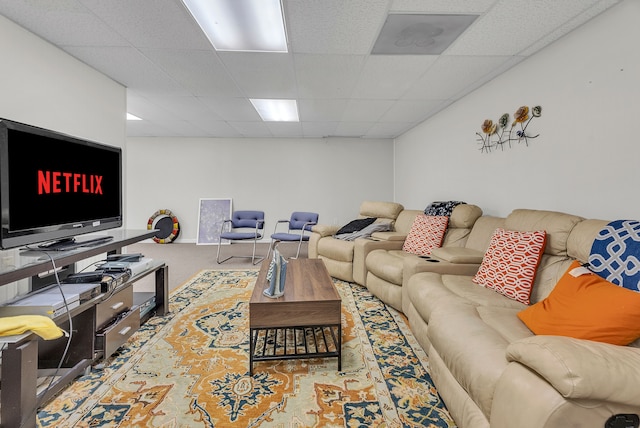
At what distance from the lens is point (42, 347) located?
1.70m

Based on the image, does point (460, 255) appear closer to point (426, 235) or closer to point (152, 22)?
point (426, 235)

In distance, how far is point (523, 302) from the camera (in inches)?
73.1

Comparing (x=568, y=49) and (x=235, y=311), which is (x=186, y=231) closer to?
(x=235, y=311)

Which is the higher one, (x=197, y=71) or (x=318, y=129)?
(x=318, y=129)

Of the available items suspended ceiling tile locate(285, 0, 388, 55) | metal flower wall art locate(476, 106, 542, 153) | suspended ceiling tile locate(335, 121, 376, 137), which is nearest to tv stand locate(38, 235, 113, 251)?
suspended ceiling tile locate(285, 0, 388, 55)

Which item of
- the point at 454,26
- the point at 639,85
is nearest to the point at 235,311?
the point at 454,26

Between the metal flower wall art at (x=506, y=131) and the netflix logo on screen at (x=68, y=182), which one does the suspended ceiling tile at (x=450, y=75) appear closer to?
the metal flower wall art at (x=506, y=131)

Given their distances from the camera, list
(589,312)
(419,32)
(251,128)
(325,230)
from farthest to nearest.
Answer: (251,128) → (325,230) → (419,32) → (589,312)

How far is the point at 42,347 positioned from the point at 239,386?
1.13 m

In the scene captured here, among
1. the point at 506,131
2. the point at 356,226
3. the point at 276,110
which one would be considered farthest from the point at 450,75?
the point at 276,110

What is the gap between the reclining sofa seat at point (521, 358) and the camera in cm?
86

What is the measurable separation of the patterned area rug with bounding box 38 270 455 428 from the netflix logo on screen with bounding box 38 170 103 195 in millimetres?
1134

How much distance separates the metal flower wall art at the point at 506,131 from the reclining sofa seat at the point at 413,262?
688mm

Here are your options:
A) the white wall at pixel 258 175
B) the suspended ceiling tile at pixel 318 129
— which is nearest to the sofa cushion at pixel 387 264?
the suspended ceiling tile at pixel 318 129
